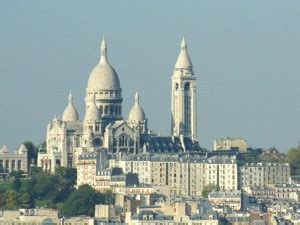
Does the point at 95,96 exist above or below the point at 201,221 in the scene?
above

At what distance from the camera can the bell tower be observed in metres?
178

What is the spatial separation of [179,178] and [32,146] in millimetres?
20121

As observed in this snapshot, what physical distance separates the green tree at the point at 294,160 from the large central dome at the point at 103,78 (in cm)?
1247

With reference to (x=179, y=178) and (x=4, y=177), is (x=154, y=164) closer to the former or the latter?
(x=179, y=178)

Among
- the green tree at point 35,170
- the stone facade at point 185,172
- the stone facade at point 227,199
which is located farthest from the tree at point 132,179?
the green tree at point 35,170

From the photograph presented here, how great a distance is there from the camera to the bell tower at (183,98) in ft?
584

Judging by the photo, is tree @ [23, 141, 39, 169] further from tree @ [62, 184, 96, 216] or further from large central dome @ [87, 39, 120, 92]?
tree @ [62, 184, 96, 216]

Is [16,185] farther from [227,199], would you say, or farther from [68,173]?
[227,199]

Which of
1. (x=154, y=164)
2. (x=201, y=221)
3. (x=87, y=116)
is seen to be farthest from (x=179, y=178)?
(x=201, y=221)

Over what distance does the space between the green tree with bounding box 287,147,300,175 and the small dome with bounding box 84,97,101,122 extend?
42.7ft

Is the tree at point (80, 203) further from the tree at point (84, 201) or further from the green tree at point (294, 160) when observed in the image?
the green tree at point (294, 160)

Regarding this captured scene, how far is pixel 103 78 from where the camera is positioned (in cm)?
17975

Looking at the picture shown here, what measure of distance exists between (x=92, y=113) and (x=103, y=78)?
4.90 meters

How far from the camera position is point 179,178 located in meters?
164
